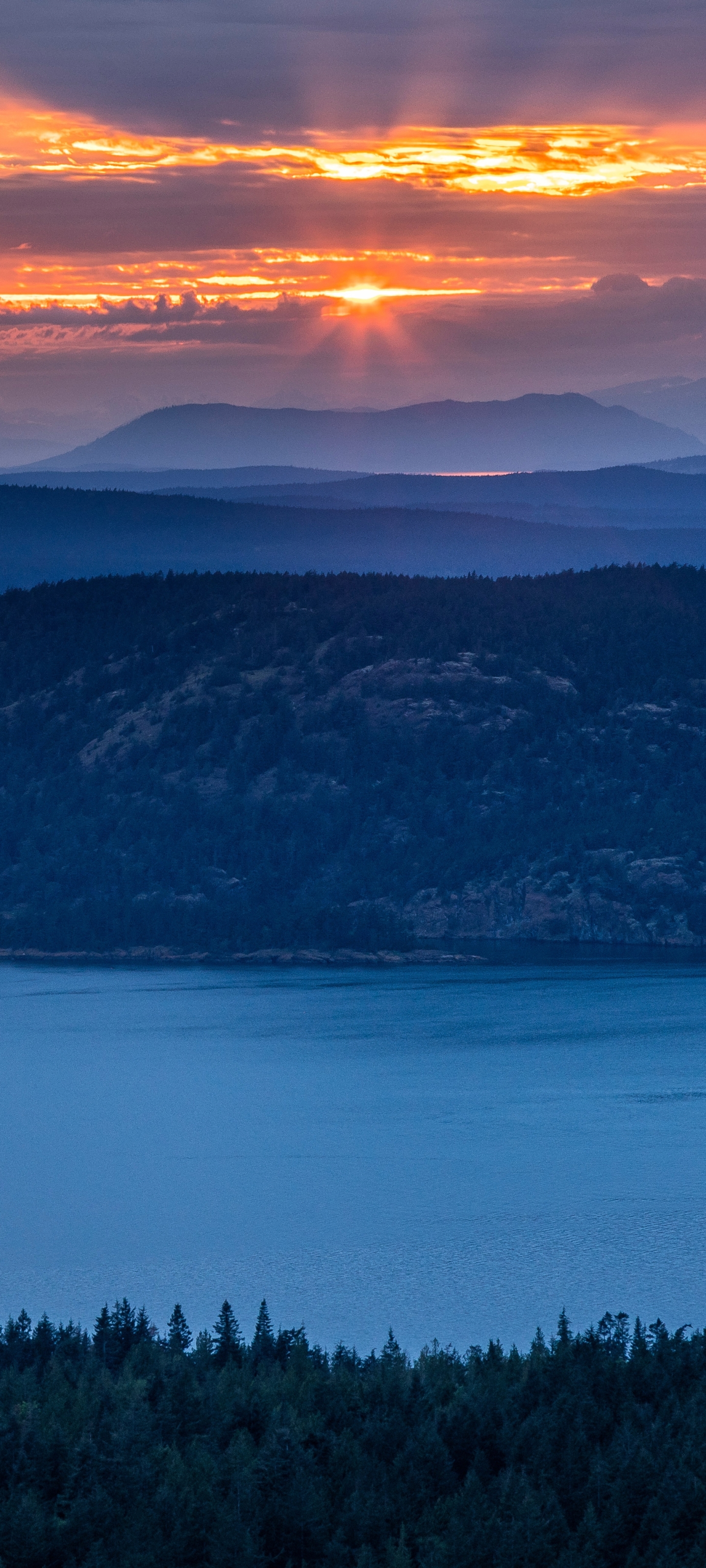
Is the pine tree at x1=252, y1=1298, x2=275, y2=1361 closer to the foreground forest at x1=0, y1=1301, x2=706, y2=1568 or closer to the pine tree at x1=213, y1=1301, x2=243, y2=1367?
the foreground forest at x1=0, y1=1301, x2=706, y2=1568

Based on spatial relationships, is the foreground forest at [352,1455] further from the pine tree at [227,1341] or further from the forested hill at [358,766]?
the forested hill at [358,766]

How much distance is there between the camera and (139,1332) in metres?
46.8

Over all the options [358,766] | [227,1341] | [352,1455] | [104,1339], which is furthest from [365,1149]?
[358,766]

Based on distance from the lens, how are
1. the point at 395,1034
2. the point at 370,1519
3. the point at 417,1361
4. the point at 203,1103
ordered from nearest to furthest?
1. the point at 370,1519
2. the point at 417,1361
3. the point at 203,1103
4. the point at 395,1034

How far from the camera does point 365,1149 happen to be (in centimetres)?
7356

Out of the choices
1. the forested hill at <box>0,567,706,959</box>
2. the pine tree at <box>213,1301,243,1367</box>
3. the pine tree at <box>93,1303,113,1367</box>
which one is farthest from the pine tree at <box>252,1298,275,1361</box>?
the forested hill at <box>0,567,706,959</box>

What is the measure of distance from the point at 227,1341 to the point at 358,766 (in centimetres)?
11441

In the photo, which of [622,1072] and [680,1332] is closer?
Result: [680,1332]

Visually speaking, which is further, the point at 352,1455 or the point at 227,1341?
the point at 227,1341

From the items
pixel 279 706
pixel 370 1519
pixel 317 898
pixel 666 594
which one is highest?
pixel 666 594

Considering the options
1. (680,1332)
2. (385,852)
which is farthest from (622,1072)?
(385,852)

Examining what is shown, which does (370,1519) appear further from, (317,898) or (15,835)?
(15,835)

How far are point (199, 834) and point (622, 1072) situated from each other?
73.1 meters

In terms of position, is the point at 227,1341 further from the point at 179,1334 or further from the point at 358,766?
the point at 358,766
